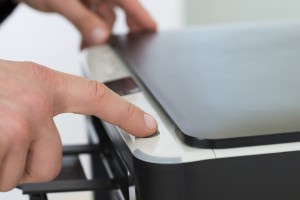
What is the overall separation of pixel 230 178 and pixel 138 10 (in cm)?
41

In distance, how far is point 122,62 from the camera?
1.64ft

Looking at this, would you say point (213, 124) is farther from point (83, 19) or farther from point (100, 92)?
point (83, 19)

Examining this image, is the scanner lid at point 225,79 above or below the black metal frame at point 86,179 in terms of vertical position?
above

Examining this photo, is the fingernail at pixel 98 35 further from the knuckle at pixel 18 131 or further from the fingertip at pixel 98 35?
the knuckle at pixel 18 131

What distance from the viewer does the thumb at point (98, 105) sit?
12.9 inches

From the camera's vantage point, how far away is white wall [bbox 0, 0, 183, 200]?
0.66m

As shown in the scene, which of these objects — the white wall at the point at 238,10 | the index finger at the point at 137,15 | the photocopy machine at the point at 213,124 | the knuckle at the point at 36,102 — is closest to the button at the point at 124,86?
the photocopy machine at the point at 213,124

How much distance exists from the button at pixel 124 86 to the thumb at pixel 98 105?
64mm

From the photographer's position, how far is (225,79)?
0.39 m

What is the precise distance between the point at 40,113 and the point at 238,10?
3.50 feet

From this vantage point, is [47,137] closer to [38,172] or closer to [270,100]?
[38,172]

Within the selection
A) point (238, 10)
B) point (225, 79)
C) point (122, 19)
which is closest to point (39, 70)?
point (225, 79)

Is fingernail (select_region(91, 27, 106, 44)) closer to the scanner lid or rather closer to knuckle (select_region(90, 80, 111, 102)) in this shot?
the scanner lid

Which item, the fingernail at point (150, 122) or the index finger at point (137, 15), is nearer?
the fingernail at point (150, 122)
